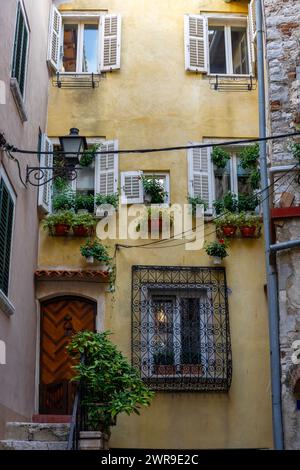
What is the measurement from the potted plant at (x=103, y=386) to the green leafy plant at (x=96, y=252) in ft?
7.09

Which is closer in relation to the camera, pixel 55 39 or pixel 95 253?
pixel 95 253

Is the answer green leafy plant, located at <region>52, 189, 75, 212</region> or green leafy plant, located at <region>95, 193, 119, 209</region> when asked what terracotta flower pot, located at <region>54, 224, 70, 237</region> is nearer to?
green leafy plant, located at <region>52, 189, 75, 212</region>

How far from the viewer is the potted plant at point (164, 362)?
38.2ft


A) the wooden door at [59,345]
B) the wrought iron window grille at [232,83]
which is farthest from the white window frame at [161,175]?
the wooden door at [59,345]

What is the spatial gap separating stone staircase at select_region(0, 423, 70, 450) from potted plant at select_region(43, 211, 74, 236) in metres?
3.62

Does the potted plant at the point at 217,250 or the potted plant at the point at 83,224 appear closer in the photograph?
the potted plant at the point at 217,250

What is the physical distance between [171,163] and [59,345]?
3.76 meters

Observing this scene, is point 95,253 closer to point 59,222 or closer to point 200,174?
point 59,222

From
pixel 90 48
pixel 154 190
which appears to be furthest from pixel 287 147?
pixel 90 48

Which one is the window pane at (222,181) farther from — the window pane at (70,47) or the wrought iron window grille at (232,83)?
the window pane at (70,47)

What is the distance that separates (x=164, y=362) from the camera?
11734 millimetres

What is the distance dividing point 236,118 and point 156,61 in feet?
6.19

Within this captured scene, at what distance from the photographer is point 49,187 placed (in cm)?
1260

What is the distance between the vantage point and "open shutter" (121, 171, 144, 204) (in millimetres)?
12664
